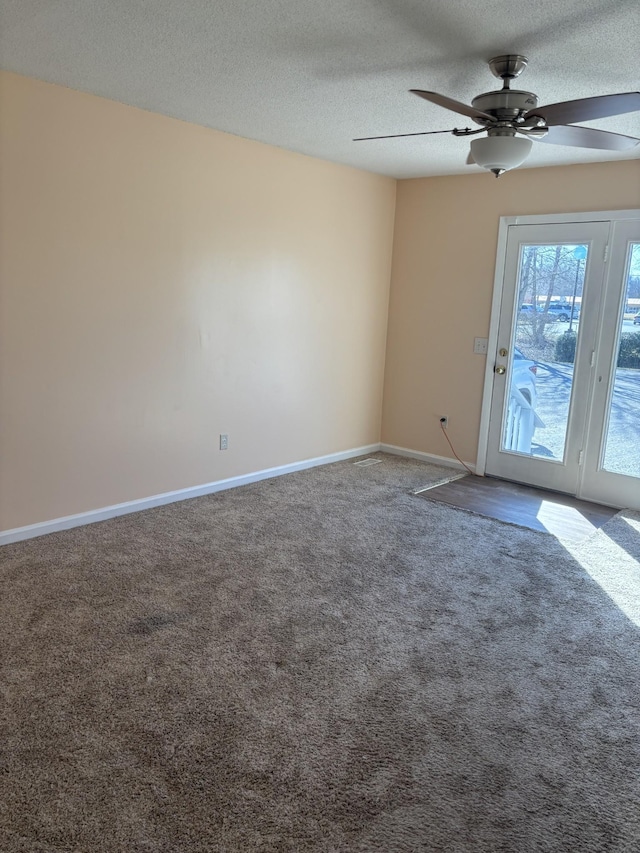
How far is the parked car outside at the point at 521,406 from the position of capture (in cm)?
496

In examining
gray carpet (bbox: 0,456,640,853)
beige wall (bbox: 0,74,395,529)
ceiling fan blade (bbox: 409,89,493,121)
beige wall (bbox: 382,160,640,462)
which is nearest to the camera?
gray carpet (bbox: 0,456,640,853)

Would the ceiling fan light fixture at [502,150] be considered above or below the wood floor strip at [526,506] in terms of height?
above

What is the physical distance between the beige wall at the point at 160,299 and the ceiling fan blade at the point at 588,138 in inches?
90.5

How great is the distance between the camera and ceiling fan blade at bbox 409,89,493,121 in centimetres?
238

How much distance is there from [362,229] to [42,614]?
13.1 feet

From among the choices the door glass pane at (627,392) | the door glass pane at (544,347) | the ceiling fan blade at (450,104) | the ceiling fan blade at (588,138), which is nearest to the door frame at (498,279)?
the door glass pane at (544,347)

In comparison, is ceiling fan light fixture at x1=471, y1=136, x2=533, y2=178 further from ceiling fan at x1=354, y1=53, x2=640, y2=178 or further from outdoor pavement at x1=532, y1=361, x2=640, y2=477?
outdoor pavement at x1=532, y1=361, x2=640, y2=477

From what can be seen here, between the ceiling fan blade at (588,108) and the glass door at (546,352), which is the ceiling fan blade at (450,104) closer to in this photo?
the ceiling fan blade at (588,108)

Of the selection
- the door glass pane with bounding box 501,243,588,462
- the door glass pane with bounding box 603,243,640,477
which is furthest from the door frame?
the door glass pane with bounding box 603,243,640,477

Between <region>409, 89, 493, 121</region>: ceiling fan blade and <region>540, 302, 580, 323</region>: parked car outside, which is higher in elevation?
<region>409, 89, 493, 121</region>: ceiling fan blade

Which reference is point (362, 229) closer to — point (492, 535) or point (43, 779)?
point (492, 535)

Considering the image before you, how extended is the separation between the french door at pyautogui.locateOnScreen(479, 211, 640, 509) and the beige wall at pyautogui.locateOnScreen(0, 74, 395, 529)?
4.30 ft

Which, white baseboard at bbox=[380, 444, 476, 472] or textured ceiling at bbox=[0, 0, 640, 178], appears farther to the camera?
white baseboard at bbox=[380, 444, 476, 472]

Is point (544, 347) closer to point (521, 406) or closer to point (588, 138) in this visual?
point (521, 406)
